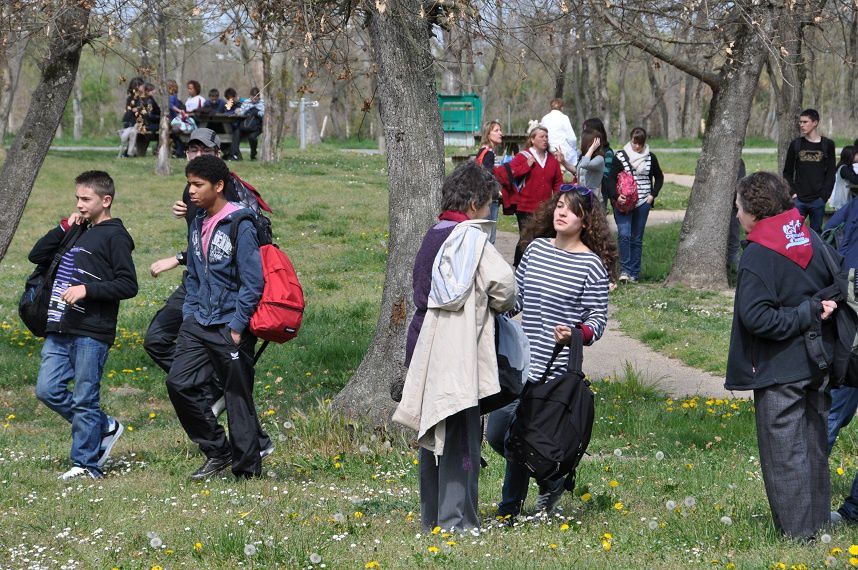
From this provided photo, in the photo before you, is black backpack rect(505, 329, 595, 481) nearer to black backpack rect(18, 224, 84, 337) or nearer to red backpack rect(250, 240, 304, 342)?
red backpack rect(250, 240, 304, 342)

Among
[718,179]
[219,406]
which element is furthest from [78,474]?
[718,179]

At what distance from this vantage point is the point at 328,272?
584 inches

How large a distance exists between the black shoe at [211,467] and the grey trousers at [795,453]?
3225mm

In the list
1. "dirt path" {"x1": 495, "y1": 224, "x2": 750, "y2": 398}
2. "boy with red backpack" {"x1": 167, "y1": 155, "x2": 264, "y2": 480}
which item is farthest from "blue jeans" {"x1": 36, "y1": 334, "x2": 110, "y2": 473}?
"dirt path" {"x1": 495, "y1": 224, "x2": 750, "y2": 398}

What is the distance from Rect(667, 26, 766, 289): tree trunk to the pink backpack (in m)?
0.71

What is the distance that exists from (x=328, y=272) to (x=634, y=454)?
7.98m

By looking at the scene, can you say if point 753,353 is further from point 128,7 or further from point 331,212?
point 331,212

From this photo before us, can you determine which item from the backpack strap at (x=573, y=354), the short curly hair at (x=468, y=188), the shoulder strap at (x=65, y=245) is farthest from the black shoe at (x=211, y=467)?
the short curly hair at (x=468, y=188)

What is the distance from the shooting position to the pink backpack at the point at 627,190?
13703 millimetres

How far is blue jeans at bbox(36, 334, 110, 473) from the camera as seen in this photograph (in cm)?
675

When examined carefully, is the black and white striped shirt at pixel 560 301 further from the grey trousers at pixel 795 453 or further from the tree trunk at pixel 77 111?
the tree trunk at pixel 77 111

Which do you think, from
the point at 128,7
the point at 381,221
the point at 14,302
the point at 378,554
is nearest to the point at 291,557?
the point at 378,554

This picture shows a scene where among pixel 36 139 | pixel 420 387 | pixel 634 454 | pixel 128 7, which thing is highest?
pixel 128 7

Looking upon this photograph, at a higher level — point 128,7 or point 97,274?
point 128,7
